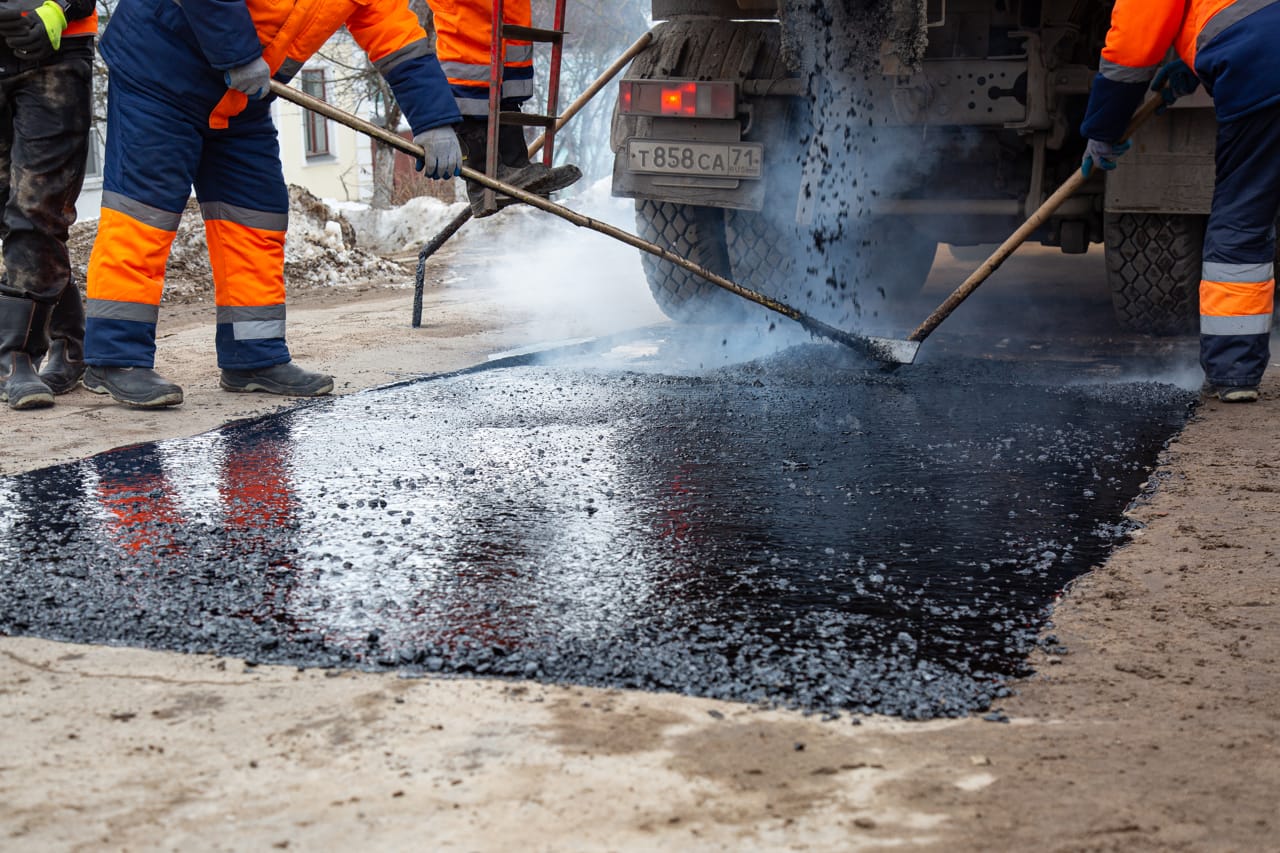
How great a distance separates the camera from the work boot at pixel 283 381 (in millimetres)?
4797

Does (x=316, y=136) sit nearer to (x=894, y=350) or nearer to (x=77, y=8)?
(x=77, y=8)

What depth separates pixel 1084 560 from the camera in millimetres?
2834

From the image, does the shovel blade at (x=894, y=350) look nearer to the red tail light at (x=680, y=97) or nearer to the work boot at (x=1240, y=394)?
the work boot at (x=1240, y=394)

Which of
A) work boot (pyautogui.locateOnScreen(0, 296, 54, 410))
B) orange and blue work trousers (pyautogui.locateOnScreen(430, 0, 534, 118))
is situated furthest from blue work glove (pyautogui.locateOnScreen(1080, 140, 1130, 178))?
work boot (pyautogui.locateOnScreen(0, 296, 54, 410))

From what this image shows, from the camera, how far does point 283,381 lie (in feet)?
15.8

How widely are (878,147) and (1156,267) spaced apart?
1.17m

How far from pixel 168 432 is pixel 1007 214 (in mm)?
3221

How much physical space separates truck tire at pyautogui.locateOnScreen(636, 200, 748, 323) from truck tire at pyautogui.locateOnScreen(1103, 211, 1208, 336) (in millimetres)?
1611

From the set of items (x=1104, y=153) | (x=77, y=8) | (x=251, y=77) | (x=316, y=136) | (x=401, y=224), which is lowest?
(x=401, y=224)

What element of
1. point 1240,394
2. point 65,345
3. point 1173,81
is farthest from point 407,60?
point 1240,394

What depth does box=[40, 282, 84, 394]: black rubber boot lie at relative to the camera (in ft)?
15.8

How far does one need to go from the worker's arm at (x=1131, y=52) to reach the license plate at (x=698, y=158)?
1444mm

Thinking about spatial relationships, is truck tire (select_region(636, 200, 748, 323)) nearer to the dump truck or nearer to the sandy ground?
the dump truck

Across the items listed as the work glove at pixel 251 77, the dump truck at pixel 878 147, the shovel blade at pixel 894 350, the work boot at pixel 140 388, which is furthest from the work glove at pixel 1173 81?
the work boot at pixel 140 388
